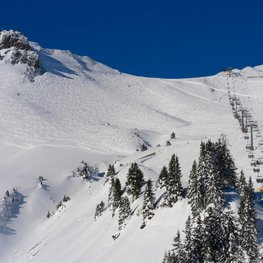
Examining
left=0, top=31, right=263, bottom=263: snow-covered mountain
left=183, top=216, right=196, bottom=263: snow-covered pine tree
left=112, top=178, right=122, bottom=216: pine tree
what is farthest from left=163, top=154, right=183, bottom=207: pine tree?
left=112, top=178, right=122, bottom=216: pine tree

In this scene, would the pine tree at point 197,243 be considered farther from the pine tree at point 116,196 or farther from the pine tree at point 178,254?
the pine tree at point 116,196

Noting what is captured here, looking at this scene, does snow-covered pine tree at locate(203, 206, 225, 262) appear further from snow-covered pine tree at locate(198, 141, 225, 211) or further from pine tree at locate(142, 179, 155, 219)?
pine tree at locate(142, 179, 155, 219)

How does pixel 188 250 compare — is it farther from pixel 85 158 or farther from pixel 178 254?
pixel 85 158

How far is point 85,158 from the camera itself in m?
126

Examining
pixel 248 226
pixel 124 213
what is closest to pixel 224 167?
pixel 124 213

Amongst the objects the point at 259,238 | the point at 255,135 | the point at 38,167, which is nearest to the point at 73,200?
the point at 38,167

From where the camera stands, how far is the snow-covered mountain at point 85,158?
6419 cm

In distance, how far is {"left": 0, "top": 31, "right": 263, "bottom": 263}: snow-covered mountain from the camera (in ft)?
211

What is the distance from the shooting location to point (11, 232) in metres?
94.8

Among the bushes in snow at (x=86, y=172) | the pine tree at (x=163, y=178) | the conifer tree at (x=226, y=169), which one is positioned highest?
the bushes in snow at (x=86, y=172)

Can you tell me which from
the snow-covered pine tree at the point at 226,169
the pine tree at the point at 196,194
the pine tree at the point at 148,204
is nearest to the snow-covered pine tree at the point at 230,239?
the pine tree at the point at 196,194

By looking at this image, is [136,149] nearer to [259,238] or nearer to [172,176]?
[172,176]

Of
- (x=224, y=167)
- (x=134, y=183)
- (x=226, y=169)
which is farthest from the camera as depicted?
(x=134, y=183)

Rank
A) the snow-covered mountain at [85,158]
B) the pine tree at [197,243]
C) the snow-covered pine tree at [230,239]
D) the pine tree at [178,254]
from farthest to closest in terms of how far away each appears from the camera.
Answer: the snow-covered mountain at [85,158] < the pine tree at [197,243] < the pine tree at [178,254] < the snow-covered pine tree at [230,239]
